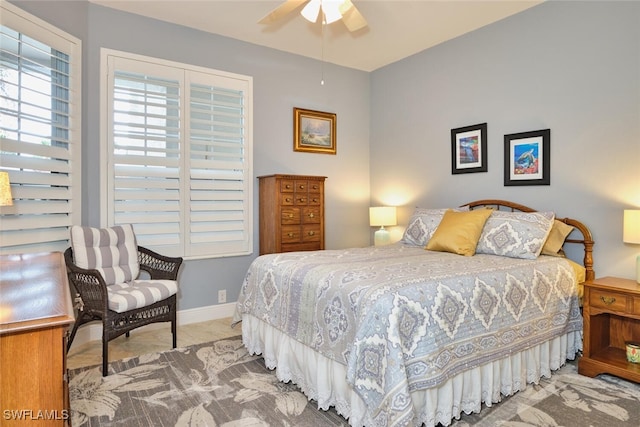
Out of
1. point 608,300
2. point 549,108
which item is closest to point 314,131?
point 549,108

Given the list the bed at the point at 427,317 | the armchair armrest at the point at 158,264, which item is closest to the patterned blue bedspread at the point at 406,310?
the bed at the point at 427,317

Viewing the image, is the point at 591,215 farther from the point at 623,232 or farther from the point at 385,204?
the point at 385,204

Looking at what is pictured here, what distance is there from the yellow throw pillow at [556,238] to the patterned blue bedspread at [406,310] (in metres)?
0.17

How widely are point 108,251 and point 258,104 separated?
7.09 ft

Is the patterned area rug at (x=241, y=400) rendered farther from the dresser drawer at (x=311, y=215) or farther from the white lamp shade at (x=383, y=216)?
the white lamp shade at (x=383, y=216)

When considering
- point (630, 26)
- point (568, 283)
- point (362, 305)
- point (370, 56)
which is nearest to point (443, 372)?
point (362, 305)

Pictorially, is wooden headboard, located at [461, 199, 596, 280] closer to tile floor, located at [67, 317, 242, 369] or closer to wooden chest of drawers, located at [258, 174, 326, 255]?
wooden chest of drawers, located at [258, 174, 326, 255]

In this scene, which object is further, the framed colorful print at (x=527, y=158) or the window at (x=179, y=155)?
the window at (x=179, y=155)

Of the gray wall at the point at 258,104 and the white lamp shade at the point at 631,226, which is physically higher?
the gray wall at the point at 258,104

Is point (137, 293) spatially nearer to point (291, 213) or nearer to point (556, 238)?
point (291, 213)

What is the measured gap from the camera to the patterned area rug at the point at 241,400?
216 cm

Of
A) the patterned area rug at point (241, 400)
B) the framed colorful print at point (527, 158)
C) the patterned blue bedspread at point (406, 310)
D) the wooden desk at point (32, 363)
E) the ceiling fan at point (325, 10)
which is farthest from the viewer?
the framed colorful print at point (527, 158)

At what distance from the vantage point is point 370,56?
4.71 meters

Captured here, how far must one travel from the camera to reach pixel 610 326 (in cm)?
297
